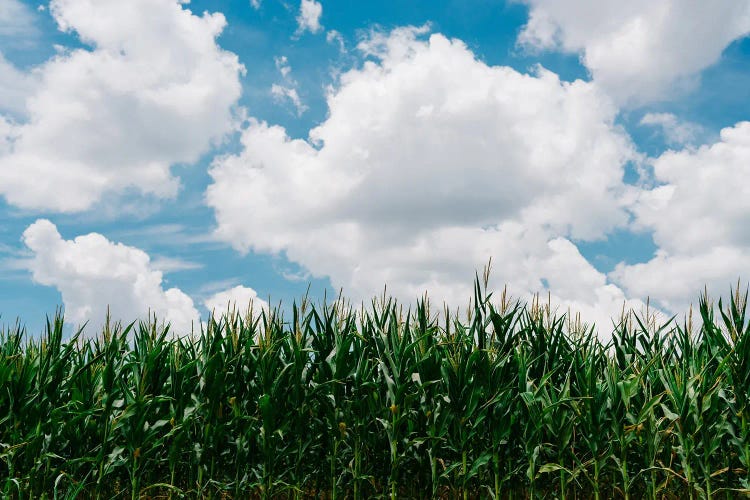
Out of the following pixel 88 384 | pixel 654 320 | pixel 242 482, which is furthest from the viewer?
pixel 654 320

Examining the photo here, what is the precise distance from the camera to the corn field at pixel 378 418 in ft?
26.0

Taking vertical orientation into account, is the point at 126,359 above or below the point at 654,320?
below

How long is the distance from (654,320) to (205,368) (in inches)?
246

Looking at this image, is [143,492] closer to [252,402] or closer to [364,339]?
[252,402]

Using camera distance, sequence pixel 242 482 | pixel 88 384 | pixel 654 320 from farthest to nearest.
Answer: pixel 654 320 → pixel 88 384 → pixel 242 482

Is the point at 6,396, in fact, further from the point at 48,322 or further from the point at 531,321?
the point at 531,321

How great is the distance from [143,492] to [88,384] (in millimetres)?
1567

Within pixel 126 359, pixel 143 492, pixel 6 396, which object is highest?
pixel 126 359

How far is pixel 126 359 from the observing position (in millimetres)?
8992

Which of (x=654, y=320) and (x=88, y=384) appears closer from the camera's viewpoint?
(x=88, y=384)

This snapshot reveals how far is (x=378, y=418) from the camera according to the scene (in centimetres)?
791

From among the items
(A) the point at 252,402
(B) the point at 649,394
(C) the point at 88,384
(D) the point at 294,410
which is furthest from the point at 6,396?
(B) the point at 649,394

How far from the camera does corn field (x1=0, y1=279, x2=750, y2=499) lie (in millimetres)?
7914

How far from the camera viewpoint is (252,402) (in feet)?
27.7
